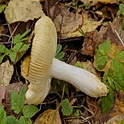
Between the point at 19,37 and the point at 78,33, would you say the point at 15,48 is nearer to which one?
the point at 19,37

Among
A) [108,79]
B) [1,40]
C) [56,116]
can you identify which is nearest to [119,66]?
[108,79]

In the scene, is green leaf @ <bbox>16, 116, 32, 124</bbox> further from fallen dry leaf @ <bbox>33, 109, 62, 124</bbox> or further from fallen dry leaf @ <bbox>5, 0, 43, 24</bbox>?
fallen dry leaf @ <bbox>5, 0, 43, 24</bbox>

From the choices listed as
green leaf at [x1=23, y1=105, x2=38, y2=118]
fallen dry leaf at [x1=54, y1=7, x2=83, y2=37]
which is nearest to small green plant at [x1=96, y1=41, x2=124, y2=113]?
green leaf at [x1=23, y1=105, x2=38, y2=118]

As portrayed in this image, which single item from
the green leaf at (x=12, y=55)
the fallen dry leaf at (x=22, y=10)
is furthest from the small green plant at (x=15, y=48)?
the fallen dry leaf at (x=22, y=10)

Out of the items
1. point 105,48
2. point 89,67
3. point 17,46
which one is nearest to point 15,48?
point 17,46

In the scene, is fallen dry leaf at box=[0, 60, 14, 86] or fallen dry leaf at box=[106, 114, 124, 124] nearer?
fallen dry leaf at box=[106, 114, 124, 124]
